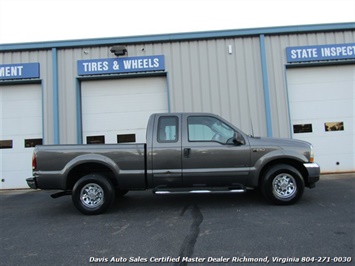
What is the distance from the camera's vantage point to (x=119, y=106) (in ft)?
33.2

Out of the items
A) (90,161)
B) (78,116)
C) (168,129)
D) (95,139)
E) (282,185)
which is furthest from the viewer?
(95,139)

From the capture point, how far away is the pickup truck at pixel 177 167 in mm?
5289

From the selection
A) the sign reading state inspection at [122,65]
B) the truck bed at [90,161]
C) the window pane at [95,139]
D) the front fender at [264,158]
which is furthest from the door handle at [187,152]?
the window pane at [95,139]

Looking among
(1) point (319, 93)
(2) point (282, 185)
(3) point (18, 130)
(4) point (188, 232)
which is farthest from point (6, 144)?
(1) point (319, 93)

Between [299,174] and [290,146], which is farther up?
[290,146]

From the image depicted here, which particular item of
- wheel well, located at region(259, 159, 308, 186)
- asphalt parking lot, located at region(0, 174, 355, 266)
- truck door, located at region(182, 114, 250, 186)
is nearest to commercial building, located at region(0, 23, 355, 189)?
asphalt parking lot, located at region(0, 174, 355, 266)

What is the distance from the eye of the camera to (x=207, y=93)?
975 centimetres

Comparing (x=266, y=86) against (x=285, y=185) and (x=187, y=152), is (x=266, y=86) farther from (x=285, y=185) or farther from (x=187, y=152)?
(x=187, y=152)

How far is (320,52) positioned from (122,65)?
7194 mm

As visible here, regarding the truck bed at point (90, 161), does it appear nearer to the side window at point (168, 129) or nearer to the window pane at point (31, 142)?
the side window at point (168, 129)

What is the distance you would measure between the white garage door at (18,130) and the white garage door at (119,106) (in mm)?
1835

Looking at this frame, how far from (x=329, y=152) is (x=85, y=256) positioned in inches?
365

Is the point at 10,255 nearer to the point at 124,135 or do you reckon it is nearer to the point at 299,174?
the point at 299,174

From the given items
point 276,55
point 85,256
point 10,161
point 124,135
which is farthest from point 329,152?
point 10,161
